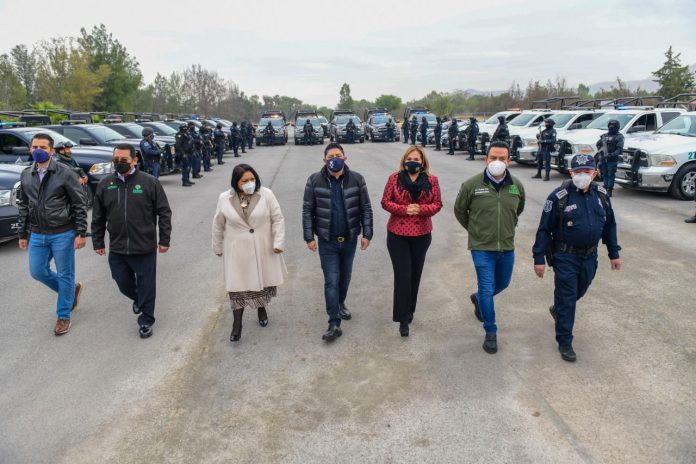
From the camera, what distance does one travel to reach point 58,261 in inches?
189

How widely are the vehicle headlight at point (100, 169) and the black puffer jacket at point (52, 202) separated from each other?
6.24 metres

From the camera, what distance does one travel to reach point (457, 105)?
75250 mm

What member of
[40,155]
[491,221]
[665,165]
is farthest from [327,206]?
[665,165]

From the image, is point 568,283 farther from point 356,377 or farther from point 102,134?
point 102,134

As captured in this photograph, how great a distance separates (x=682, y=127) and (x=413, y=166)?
10017 mm

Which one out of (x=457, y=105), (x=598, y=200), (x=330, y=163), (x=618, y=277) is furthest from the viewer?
(x=457, y=105)

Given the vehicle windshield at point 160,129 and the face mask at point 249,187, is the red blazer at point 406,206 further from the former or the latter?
the vehicle windshield at point 160,129

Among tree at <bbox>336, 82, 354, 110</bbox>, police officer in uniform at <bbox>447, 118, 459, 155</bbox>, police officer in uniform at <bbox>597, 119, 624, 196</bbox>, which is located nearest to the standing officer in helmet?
police officer in uniform at <bbox>597, 119, 624, 196</bbox>

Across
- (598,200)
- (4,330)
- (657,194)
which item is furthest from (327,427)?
(657,194)

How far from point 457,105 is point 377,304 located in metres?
73.8

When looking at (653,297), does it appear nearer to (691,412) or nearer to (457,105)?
(691,412)

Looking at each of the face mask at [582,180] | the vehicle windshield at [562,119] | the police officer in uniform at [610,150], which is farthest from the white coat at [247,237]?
the vehicle windshield at [562,119]

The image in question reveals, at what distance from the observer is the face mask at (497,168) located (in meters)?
4.18

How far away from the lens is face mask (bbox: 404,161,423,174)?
436cm
